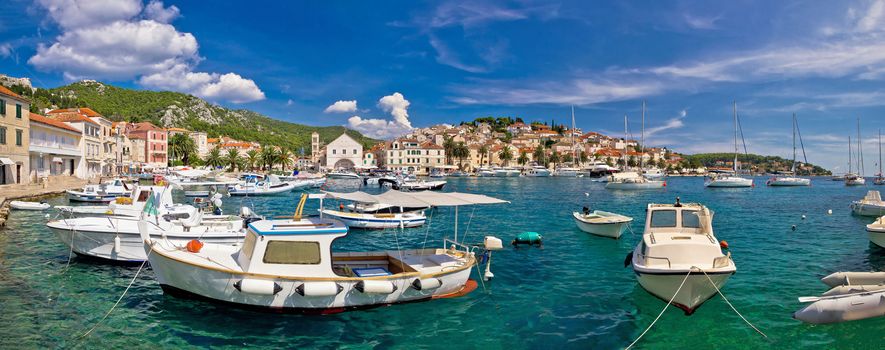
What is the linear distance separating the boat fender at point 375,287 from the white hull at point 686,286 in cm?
645

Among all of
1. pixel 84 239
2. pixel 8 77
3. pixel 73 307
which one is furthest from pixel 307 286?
pixel 8 77

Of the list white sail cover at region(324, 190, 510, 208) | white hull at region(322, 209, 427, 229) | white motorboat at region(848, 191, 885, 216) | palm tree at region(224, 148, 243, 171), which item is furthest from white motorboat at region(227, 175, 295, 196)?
palm tree at region(224, 148, 243, 171)

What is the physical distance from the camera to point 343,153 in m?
156

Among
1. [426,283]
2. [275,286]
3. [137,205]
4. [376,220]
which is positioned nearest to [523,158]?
[376,220]

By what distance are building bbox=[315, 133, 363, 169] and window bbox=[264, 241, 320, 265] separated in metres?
146

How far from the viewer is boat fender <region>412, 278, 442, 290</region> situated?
12.9m

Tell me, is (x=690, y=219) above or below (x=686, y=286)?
above

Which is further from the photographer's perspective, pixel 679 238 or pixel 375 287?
pixel 679 238

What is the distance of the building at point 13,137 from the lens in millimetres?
41312

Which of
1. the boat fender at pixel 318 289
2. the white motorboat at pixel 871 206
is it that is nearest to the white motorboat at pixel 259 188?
the boat fender at pixel 318 289

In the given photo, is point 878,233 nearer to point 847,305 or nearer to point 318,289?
point 847,305

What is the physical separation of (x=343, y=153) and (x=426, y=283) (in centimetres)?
14672

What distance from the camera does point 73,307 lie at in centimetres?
1259

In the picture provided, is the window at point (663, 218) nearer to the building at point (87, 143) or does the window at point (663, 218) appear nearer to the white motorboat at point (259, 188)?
the white motorboat at point (259, 188)
